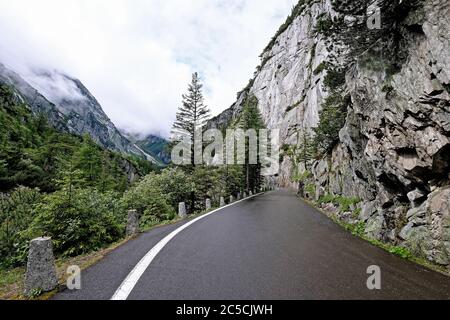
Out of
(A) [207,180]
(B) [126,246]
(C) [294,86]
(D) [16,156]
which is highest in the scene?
(C) [294,86]

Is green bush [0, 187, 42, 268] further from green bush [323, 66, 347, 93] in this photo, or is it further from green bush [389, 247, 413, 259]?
green bush [323, 66, 347, 93]

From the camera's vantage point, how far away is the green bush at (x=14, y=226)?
809 centimetres

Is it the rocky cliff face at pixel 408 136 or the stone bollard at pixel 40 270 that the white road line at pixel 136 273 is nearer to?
the stone bollard at pixel 40 270

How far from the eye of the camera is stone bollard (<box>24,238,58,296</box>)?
3.67 meters

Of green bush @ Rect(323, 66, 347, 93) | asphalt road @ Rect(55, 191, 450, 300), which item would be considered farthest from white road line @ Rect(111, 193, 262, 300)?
green bush @ Rect(323, 66, 347, 93)

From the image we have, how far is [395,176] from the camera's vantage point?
7.38m

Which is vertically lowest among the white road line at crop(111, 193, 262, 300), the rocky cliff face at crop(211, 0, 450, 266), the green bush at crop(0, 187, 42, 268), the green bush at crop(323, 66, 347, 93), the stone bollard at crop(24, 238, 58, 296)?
the green bush at crop(0, 187, 42, 268)

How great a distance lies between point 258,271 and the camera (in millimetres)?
4426

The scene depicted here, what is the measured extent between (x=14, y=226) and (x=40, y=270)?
32.6 ft

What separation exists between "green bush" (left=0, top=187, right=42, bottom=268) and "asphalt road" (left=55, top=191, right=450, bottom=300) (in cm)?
460

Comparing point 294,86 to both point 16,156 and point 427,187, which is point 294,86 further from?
point 427,187

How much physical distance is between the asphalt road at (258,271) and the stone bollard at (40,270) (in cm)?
31

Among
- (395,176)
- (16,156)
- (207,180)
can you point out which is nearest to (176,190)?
(207,180)
